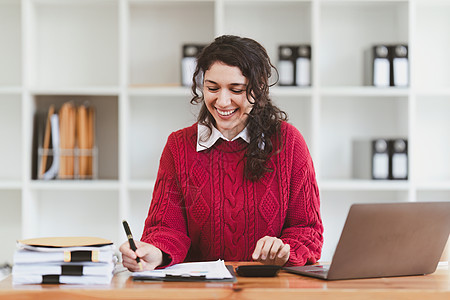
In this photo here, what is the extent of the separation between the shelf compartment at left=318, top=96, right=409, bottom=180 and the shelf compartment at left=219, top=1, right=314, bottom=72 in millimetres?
432

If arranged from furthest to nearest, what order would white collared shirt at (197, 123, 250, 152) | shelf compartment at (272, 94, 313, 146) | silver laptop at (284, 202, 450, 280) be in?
shelf compartment at (272, 94, 313, 146), white collared shirt at (197, 123, 250, 152), silver laptop at (284, 202, 450, 280)

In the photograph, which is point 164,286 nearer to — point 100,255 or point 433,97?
point 100,255

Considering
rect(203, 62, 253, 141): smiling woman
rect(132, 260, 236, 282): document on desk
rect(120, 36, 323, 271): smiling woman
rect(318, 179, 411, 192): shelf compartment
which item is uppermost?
rect(203, 62, 253, 141): smiling woman

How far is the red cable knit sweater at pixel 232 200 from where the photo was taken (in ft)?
5.97

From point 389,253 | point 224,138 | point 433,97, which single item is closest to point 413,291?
point 389,253

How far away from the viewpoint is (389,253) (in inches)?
52.1

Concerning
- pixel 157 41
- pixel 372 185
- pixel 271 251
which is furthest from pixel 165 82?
pixel 271 251

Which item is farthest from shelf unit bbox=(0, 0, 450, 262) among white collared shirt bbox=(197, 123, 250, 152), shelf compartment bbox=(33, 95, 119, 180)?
white collared shirt bbox=(197, 123, 250, 152)

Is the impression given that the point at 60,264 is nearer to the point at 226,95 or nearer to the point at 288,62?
the point at 226,95

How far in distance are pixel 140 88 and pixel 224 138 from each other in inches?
55.6

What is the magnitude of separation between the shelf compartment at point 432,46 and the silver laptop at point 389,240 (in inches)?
91.1

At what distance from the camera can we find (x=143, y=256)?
142cm

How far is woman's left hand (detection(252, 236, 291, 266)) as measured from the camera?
149 cm

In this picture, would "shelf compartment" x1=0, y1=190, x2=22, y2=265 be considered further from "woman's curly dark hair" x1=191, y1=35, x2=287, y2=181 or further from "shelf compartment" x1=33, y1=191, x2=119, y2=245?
"woman's curly dark hair" x1=191, y1=35, x2=287, y2=181
